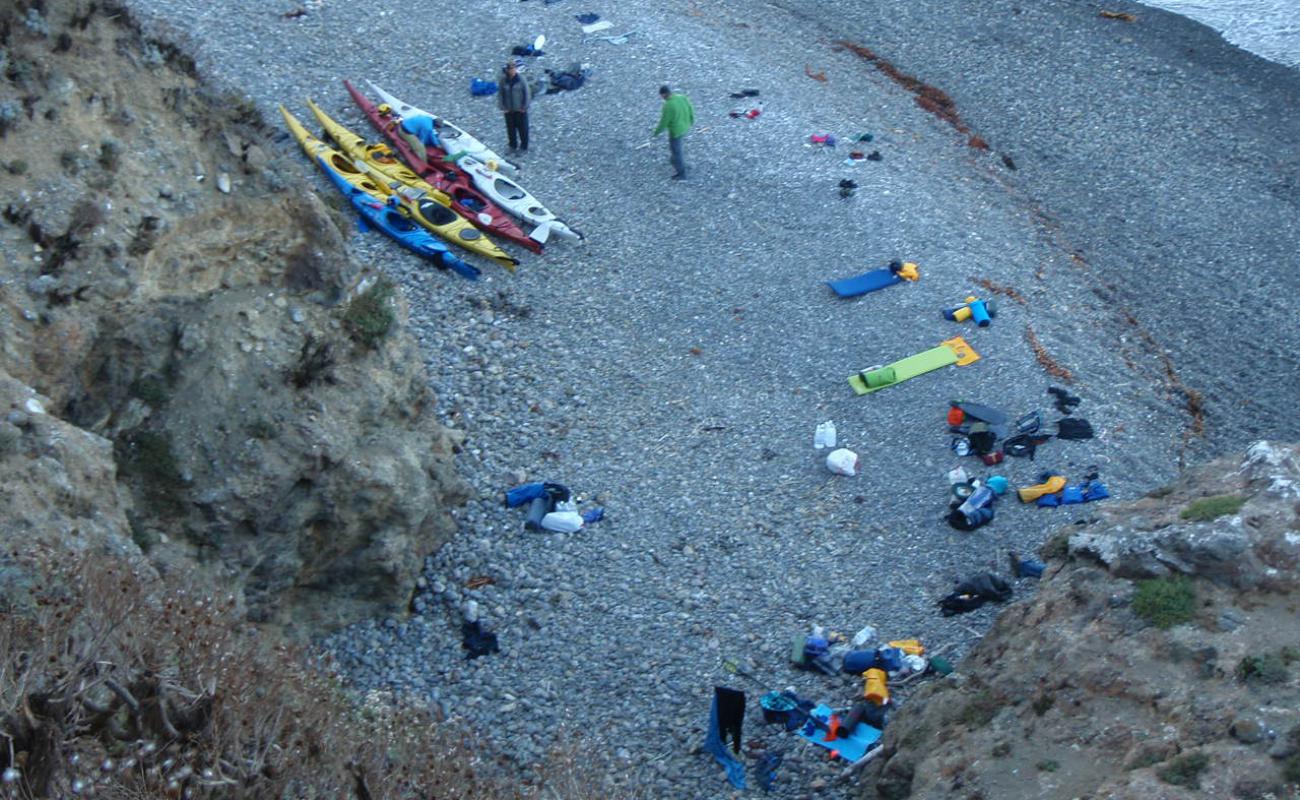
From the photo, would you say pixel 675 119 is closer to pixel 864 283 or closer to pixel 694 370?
pixel 864 283

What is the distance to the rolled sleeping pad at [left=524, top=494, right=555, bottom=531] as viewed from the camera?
14.4m

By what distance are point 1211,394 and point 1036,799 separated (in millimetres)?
10870

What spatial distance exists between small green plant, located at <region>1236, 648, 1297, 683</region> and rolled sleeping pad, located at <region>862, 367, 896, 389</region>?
7.96m

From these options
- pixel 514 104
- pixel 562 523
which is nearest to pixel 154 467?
pixel 562 523

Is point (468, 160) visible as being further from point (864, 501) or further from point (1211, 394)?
point (1211, 394)

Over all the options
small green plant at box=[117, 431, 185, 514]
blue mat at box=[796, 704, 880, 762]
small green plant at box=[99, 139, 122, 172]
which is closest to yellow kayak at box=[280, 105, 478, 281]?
small green plant at box=[99, 139, 122, 172]

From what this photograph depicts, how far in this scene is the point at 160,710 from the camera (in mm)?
7203

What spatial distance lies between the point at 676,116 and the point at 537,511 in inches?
318

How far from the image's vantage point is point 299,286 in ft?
41.8

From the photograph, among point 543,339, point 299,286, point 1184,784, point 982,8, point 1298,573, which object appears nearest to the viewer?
point 1184,784

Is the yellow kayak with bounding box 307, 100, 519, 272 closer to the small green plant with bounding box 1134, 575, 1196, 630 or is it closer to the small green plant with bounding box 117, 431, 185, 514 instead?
the small green plant with bounding box 117, 431, 185, 514

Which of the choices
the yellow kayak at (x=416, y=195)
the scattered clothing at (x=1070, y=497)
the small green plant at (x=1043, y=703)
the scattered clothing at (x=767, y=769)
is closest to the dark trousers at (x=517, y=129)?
the yellow kayak at (x=416, y=195)

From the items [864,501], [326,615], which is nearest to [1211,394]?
[864,501]

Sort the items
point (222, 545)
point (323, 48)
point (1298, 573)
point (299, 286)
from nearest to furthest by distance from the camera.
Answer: point (1298, 573)
point (222, 545)
point (299, 286)
point (323, 48)
